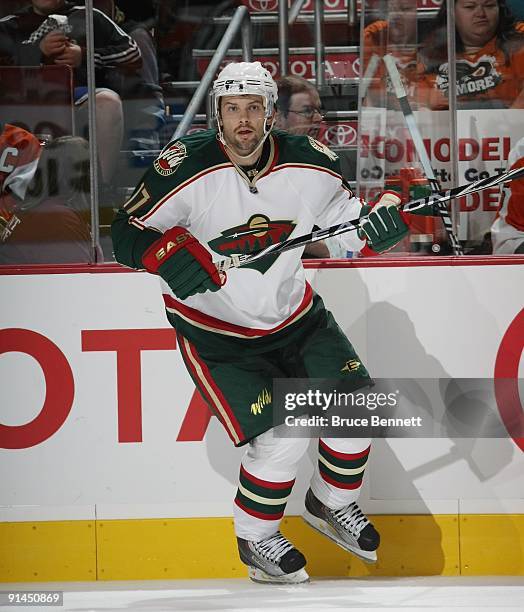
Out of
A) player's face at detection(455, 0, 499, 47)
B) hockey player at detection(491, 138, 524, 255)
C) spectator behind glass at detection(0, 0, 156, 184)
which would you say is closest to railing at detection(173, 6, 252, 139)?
spectator behind glass at detection(0, 0, 156, 184)

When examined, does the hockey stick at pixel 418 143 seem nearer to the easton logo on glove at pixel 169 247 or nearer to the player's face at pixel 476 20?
the player's face at pixel 476 20

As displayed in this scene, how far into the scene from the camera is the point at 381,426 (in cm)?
294

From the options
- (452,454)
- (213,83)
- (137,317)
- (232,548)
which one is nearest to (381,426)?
(452,454)

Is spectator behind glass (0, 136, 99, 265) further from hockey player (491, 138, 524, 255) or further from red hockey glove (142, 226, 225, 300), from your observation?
hockey player (491, 138, 524, 255)

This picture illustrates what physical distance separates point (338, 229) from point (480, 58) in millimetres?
560

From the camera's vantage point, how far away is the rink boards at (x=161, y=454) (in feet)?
9.68

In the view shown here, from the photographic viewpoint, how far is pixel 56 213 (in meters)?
2.98

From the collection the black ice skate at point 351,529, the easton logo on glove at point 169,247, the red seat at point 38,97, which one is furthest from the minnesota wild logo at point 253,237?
the black ice skate at point 351,529

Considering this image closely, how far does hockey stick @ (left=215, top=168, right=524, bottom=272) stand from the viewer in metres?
2.82

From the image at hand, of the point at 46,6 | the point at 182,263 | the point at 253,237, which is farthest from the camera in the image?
the point at 46,6

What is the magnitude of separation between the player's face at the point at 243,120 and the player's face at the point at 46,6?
52 centimetres

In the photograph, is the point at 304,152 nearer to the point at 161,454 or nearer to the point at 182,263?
the point at 182,263

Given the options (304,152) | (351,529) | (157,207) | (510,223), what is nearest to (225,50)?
(304,152)

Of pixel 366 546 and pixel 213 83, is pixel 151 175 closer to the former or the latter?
pixel 213 83
